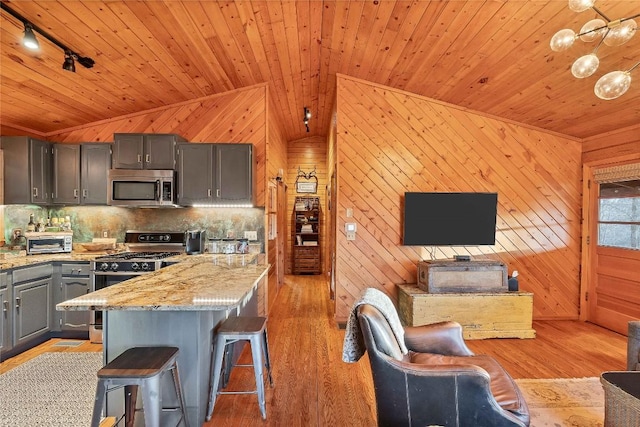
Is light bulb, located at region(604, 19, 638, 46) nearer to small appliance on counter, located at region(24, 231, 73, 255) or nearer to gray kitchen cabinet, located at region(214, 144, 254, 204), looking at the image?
gray kitchen cabinet, located at region(214, 144, 254, 204)

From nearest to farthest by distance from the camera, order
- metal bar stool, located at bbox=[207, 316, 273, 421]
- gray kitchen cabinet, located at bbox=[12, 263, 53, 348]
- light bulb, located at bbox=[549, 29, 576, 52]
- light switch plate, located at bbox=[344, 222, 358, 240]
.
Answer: light bulb, located at bbox=[549, 29, 576, 52] < metal bar stool, located at bbox=[207, 316, 273, 421] < gray kitchen cabinet, located at bbox=[12, 263, 53, 348] < light switch plate, located at bbox=[344, 222, 358, 240]

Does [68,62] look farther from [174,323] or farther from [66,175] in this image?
[174,323]

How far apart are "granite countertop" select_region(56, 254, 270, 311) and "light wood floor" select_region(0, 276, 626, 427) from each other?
956mm

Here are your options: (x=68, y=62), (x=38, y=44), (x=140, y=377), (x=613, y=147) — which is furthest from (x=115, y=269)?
(x=613, y=147)

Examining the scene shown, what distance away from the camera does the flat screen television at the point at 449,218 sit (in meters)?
4.29

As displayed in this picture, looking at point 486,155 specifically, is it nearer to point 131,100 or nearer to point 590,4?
point 590,4

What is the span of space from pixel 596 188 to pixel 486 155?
1496 millimetres

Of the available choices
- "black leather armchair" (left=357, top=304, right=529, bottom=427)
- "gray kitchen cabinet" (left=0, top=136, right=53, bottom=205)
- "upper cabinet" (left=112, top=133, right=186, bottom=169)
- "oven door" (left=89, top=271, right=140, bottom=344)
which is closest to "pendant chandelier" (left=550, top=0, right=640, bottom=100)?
"black leather armchair" (left=357, top=304, right=529, bottom=427)

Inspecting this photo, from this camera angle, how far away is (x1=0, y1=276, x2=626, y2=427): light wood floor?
244cm

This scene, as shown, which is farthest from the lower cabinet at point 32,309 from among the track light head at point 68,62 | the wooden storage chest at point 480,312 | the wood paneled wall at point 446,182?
the wooden storage chest at point 480,312

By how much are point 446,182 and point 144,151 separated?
3.86 metres

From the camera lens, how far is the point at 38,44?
2.45 m

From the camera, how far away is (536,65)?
3.21 meters

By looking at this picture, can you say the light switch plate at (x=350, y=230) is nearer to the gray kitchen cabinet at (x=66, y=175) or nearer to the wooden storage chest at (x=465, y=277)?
the wooden storage chest at (x=465, y=277)
